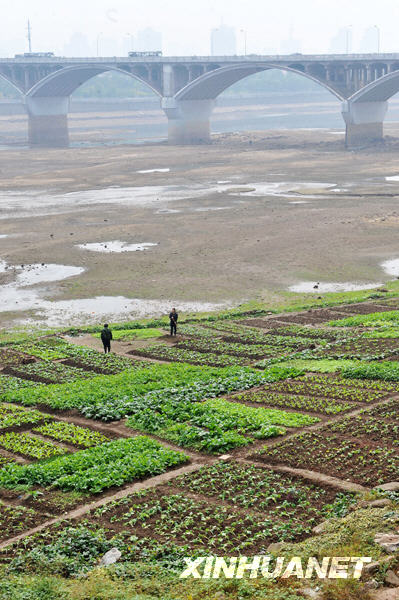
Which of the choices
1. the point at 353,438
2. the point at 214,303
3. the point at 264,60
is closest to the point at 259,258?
the point at 214,303

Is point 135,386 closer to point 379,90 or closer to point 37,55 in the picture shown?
point 379,90

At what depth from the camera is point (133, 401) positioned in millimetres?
25688

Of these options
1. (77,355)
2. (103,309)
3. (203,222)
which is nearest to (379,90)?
(203,222)

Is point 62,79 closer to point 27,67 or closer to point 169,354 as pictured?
point 27,67

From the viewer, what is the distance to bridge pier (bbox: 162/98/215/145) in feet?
445

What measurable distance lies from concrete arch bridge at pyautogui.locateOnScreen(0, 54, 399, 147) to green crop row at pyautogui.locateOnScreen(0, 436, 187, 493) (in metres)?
104

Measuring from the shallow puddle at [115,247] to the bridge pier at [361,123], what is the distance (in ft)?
232

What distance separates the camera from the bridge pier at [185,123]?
445 ft

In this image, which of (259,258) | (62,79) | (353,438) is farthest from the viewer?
(62,79)

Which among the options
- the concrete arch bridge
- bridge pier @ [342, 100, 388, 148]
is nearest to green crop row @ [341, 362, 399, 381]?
the concrete arch bridge

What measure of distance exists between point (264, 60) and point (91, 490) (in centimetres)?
11702

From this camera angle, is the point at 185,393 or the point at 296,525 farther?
the point at 185,393

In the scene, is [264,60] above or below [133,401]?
above

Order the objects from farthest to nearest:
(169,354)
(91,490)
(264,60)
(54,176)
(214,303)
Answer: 1. (264,60)
2. (54,176)
3. (214,303)
4. (169,354)
5. (91,490)
